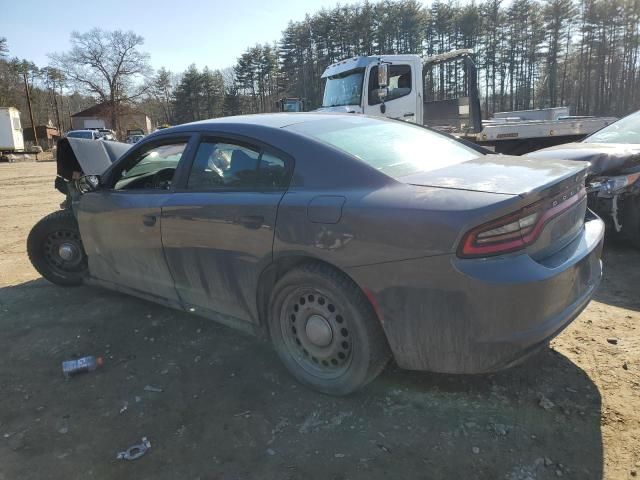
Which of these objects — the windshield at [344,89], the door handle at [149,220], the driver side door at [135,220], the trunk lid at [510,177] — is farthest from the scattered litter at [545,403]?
the windshield at [344,89]

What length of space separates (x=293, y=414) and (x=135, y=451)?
2.72 feet

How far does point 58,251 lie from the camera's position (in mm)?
4801

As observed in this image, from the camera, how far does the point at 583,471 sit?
6.79 feet

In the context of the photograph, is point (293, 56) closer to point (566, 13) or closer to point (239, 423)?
point (566, 13)

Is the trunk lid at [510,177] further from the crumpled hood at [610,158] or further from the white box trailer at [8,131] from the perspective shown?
the white box trailer at [8,131]

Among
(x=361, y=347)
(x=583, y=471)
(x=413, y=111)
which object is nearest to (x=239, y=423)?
(x=361, y=347)

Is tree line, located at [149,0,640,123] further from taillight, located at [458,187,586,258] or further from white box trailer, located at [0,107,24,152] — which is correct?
taillight, located at [458,187,586,258]

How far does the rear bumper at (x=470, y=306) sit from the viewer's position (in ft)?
6.79

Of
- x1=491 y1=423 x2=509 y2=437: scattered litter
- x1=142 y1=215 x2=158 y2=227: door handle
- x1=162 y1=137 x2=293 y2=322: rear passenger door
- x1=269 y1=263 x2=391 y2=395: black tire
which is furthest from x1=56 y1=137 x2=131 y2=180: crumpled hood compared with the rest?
x1=491 y1=423 x2=509 y2=437: scattered litter

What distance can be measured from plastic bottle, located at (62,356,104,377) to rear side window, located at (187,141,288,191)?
1.38 metres

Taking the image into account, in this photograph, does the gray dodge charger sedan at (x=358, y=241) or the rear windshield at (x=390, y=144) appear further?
the rear windshield at (x=390, y=144)

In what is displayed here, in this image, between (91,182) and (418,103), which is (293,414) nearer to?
(91,182)

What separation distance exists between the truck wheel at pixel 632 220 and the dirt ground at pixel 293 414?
155 cm

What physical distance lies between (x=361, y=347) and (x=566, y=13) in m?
56.2
